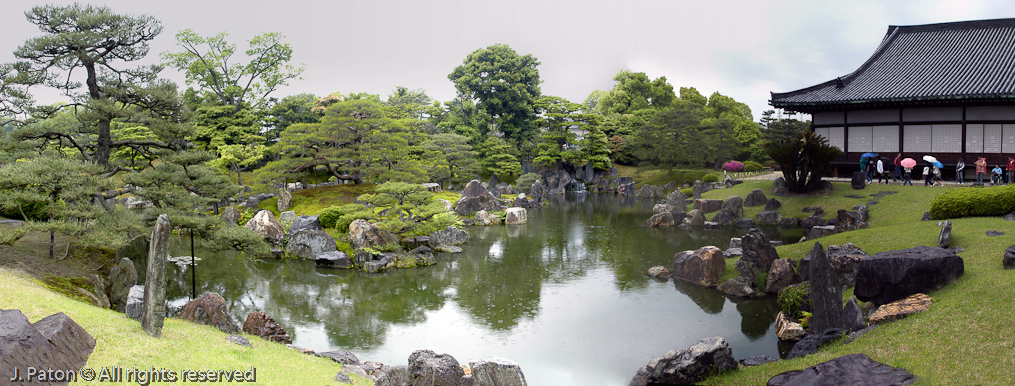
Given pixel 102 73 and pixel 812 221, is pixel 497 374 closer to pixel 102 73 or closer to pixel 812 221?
pixel 102 73

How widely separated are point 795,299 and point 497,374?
7.58 meters

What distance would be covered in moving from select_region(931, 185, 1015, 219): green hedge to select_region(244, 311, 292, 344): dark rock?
18.0 m

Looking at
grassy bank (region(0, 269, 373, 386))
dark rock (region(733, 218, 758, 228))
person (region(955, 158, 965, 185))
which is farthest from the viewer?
dark rock (region(733, 218, 758, 228))

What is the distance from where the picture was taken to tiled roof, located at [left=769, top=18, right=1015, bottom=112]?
25391 millimetres

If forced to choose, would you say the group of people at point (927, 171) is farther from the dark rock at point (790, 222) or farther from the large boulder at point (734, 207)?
the large boulder at point (734, 207)

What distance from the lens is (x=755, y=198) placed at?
93.6ft

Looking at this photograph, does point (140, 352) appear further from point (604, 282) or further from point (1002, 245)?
point (1002, 245)

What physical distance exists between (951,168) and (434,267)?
24685 mm

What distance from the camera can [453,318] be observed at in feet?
45.1

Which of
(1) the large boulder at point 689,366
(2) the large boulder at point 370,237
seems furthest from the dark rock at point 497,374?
(2) the large boulder at point 370,237

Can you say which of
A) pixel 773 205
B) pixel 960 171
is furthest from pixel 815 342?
pixel 960 171

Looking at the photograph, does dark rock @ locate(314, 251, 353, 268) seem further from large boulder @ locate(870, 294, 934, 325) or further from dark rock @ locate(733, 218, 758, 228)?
dark rock @ locate(733, 218, 758, 228)

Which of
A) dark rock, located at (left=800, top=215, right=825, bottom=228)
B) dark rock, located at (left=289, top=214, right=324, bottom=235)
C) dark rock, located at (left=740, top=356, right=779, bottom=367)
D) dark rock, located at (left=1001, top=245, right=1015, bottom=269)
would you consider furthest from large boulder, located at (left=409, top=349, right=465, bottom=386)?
dark rock, located at (left=800, top=215, right=825, bottom=228)

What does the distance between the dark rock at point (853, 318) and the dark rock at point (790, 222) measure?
617 inches
